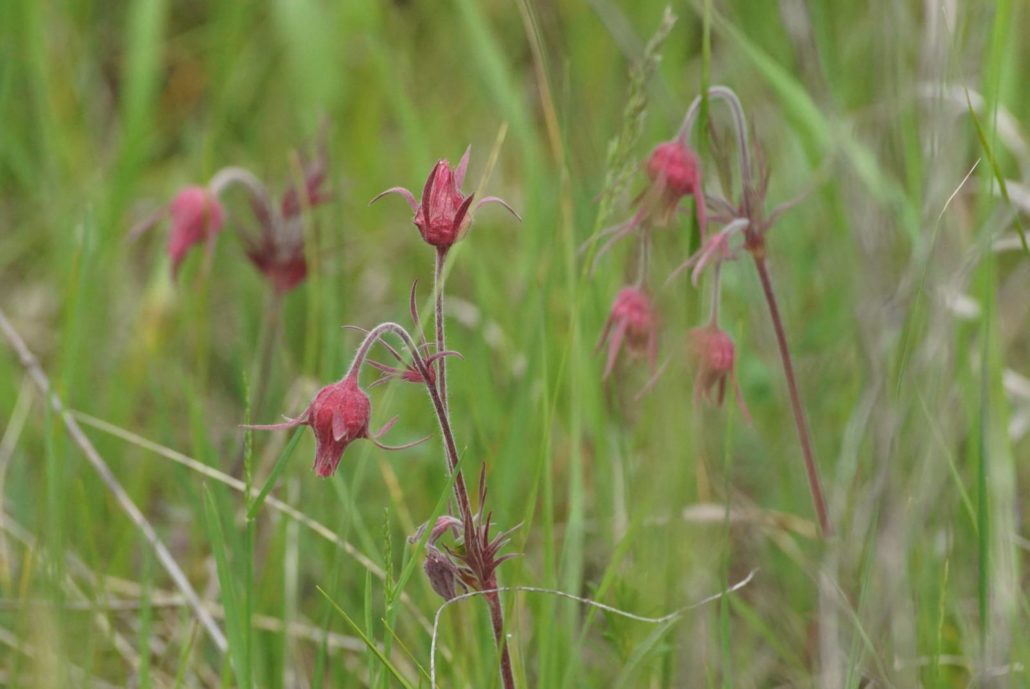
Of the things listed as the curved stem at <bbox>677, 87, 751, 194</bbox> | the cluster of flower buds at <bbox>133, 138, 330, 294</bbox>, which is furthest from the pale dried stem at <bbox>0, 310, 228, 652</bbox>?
the curved stem at <bbox>677, 87, 751, 194</bbox>

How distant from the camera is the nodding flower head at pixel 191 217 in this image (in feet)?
9.32

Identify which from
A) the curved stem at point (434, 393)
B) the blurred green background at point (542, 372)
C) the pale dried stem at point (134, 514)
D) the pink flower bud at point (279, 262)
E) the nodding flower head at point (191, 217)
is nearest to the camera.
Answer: the curved stem at point (434, 393)

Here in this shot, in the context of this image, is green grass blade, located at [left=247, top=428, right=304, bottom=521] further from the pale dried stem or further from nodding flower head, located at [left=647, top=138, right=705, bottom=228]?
nodding flower head, located at [left=647, top=138, right=705, bottom=228]

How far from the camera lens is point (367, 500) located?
304 centimetres

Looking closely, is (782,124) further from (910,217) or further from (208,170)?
(208,170)

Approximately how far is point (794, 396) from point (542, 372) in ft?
1.48

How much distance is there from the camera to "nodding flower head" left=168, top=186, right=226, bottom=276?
2840 mm

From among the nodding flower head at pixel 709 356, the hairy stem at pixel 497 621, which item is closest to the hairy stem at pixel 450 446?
the hairy stem at pixel 497 621

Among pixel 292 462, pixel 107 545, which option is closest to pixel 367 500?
pixel 292 462

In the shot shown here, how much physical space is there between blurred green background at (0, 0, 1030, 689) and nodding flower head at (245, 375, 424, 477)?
0.14 meters

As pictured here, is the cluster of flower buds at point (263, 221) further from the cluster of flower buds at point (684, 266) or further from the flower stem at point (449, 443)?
the flower stem at point (449, 443)

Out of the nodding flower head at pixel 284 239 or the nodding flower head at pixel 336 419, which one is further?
the nodding flower head at pixel 284 239

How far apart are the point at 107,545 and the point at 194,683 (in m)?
0.62

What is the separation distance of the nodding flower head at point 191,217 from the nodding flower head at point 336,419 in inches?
51.8
